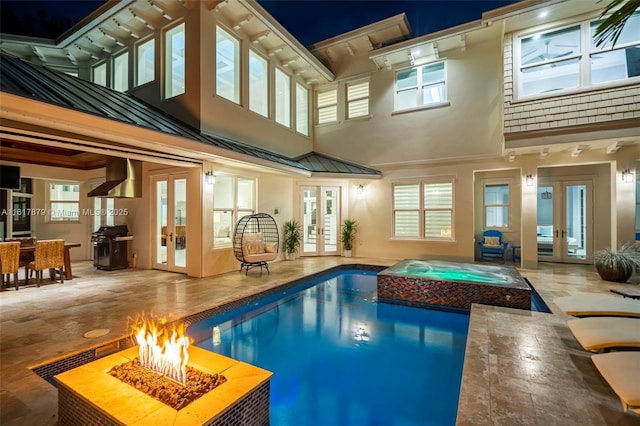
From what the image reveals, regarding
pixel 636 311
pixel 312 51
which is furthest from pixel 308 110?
pixel 636 311

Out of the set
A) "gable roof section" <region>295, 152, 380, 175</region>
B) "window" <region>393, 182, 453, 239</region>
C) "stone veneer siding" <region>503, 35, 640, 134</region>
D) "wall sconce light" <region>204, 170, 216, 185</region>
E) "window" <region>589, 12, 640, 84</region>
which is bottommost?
"window" <region>393, 182, 453, 239</region>

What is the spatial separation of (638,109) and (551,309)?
5063mm

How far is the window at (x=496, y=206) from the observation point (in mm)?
10031

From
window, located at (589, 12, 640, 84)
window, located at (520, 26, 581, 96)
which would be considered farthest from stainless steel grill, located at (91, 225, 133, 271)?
window, located at (589, 12, 640, 84)

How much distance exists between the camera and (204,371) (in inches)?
96.0

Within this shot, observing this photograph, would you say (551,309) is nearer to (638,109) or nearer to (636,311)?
(636,311)

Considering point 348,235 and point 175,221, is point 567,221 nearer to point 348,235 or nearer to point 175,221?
point 348,235

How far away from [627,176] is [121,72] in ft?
47.7

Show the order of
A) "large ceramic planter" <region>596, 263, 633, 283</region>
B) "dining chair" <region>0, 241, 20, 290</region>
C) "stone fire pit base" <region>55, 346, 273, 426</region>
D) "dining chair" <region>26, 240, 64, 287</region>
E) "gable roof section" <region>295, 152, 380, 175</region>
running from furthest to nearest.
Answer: "gable roof section" <region>295, 152, 380, 175</region>
"large ceramic planter" <region>596, 263, 633, 283</region>
"dining chair" <region>26, 240, 64, 287</region>
"dining chair" <region>0, 241, 20, 290</region>
"stone fire pit base" <region>55, 346, 273, 426</region>

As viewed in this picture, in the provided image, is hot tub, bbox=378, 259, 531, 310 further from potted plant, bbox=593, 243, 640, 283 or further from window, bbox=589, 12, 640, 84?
window, bbox=589, 12, 640, 84

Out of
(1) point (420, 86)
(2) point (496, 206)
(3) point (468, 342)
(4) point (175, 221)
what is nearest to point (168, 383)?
(3) point (468, 342)

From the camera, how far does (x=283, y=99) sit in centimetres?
1035

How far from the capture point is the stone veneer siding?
21.0 ft

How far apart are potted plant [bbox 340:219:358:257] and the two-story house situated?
12.8 inches
